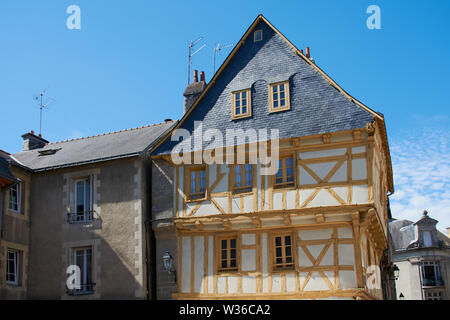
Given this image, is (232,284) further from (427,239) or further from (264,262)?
(427,239)

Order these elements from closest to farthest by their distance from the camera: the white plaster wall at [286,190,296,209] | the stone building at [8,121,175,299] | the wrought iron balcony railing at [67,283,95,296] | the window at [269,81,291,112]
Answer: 1. the white plaster wall at [286,190,296,209]
2. the window at [269,81,291,112]
3. the stone building at [8,121,175,299]
4. the wrought iron balcony railing at [67,283,95,296]

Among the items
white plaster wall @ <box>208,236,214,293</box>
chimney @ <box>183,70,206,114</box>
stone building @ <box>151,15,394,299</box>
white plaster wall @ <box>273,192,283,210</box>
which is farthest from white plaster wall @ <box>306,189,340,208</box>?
chimney @ <box>183,70,206,114</box>

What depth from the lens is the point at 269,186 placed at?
16219 millimetres

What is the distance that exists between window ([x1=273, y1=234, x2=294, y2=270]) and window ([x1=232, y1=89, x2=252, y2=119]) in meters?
3.65

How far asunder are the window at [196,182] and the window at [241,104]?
183 centimetres

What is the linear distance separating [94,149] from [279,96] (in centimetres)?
627

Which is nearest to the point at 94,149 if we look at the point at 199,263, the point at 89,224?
the point at 89,224

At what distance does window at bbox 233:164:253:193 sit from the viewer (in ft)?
54.2

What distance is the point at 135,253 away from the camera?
17.0 m

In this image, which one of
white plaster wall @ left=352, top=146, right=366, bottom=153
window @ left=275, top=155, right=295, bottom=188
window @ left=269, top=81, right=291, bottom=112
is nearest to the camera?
white plaster wall @ left=352, top=146, right=366, bottom=153

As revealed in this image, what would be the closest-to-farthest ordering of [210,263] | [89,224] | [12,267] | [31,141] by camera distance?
[210,263] < [89,224] < [12,267] < [31,141]

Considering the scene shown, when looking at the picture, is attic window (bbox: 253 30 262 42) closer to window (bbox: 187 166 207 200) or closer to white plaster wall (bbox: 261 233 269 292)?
window (bbox: 187 166 207 200)
